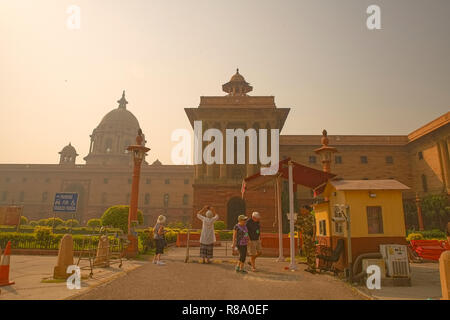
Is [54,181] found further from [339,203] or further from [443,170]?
[443,170]

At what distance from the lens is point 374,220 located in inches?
322

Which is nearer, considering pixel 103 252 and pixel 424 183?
pixel 103 252

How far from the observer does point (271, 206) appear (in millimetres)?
27688

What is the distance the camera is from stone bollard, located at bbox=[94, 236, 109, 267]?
365 inches

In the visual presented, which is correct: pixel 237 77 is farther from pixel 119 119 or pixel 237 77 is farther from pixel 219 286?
pixel 119 119

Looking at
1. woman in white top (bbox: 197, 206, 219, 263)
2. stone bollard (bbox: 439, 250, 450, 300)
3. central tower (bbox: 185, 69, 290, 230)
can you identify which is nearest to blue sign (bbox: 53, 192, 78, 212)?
woman in white top (bbox: 197, 206, 219, 263)

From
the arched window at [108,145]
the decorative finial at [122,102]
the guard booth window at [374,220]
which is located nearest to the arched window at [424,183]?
the guard booth window at [374,220]

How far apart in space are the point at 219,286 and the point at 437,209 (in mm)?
31778

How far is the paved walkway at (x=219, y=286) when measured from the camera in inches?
227

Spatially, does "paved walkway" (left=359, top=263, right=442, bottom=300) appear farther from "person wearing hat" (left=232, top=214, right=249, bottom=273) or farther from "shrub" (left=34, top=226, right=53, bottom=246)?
"shrub" (left=34, top=226, right=53, bottom=246)

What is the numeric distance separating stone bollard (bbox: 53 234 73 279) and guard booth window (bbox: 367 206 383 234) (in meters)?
9.15

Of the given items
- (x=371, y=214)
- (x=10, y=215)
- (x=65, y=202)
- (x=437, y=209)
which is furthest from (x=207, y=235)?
(x=437, y=209)

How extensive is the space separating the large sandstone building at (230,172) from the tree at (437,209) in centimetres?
143
